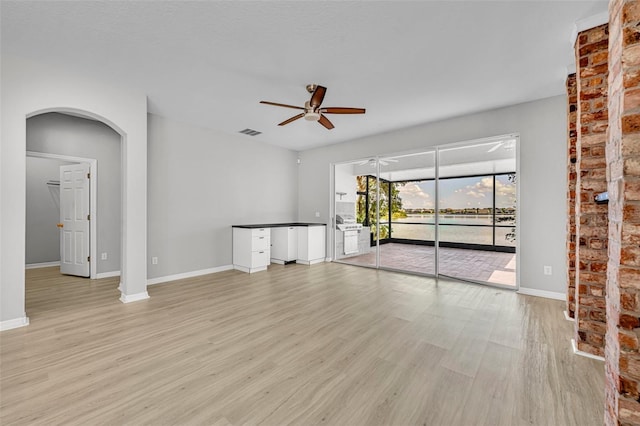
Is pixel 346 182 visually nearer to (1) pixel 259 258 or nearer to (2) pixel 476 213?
(1) pixel 259 258

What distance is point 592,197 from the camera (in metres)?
2.15

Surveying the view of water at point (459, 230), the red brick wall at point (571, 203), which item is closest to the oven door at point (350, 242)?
the view of water at point (459, 230)

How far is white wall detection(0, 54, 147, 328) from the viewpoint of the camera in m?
2.72

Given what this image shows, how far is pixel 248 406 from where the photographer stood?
5.27 feet

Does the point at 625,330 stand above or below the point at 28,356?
above

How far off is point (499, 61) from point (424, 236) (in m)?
4.00

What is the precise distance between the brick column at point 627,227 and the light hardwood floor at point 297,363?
605mm

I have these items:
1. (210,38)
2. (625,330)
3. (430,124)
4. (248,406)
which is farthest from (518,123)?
(248,406)

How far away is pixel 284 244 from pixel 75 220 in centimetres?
379

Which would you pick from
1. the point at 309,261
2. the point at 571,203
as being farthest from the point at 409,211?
the point at 571,203

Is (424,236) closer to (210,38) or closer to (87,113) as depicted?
(210,38)

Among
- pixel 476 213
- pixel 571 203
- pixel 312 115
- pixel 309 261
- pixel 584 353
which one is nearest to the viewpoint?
pixel 584 353

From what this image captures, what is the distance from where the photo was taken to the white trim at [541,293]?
3591mm

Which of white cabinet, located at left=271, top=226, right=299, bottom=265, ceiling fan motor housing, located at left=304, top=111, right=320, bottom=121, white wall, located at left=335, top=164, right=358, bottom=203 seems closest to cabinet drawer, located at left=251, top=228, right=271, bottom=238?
white cabinet, located at left=271, top=226, right=299, bottom=265
